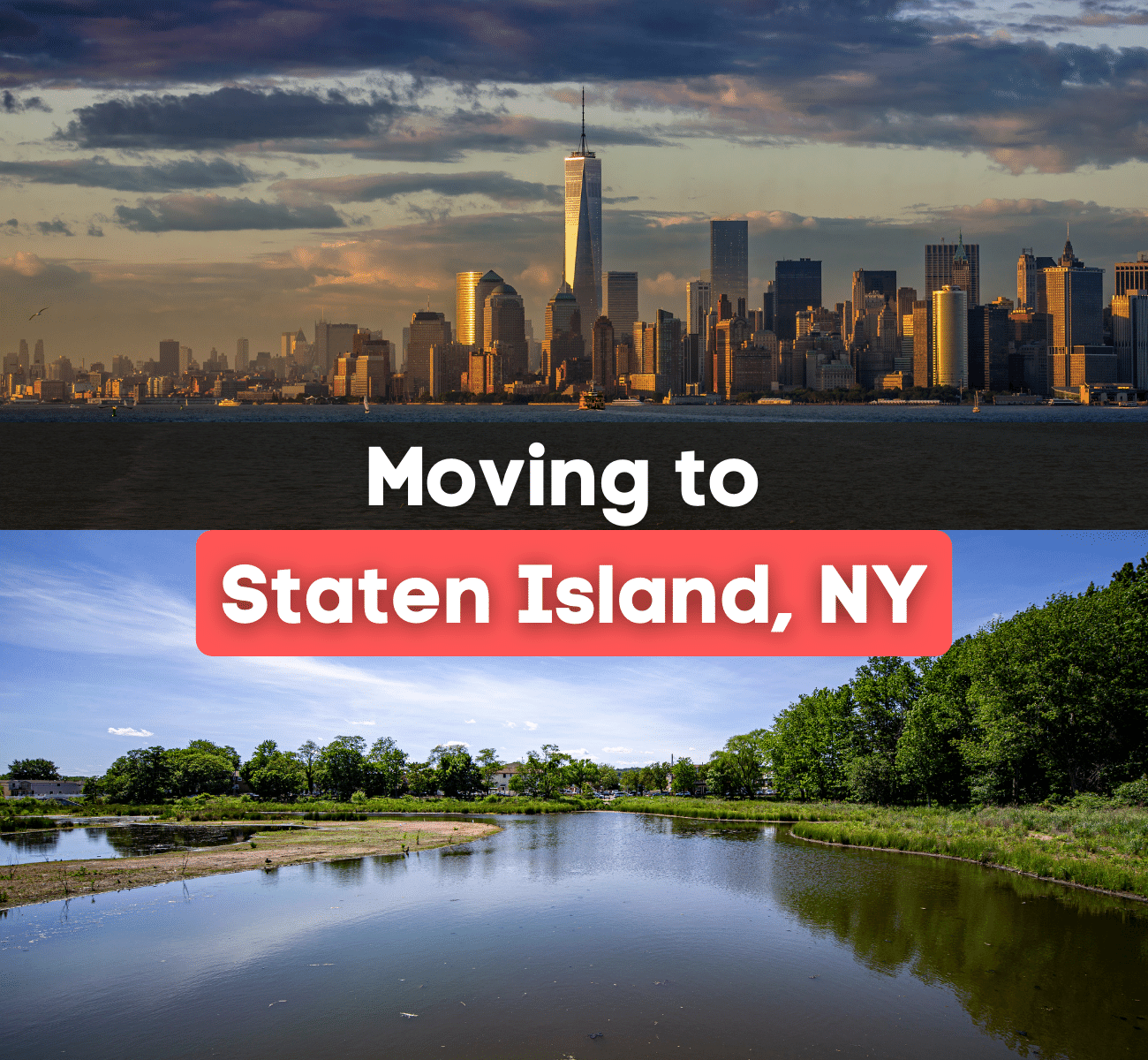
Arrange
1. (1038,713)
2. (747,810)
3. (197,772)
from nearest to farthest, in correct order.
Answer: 1. (1038,713)
2. (747,810)
3. (197,772)

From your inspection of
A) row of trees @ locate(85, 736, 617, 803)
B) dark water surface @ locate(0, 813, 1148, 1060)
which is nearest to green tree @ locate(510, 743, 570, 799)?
row of trees @ locate(85, 736, 617, 803)

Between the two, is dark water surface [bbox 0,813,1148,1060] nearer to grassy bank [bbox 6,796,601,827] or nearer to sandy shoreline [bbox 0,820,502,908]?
sandy shoreline [bbox 0,820,502,908]

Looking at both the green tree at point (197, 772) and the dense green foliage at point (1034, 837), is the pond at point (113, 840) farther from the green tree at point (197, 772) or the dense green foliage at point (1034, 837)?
the dense green foliage at point (1034, 837)

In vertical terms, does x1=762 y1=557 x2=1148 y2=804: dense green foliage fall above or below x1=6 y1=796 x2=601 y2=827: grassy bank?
above

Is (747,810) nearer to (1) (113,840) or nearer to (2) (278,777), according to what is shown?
(1) (113,840)

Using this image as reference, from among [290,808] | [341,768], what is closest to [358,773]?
[341,768]
